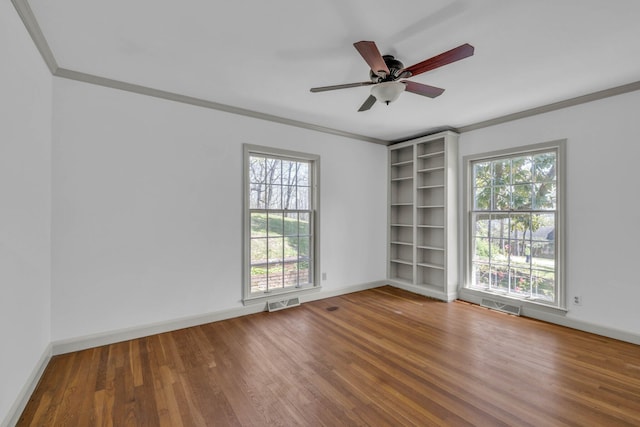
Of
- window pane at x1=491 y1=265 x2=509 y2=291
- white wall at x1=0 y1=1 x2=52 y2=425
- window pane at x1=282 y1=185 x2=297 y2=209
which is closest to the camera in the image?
white wall at x1=0 y1=1 x2=52 y2=425

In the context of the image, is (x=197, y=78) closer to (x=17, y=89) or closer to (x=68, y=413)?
(x=17, y=89)

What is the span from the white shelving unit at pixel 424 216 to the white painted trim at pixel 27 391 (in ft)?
15.3

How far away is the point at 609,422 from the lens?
1.91 m

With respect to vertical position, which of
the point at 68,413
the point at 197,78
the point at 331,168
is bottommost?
the point at 68,413

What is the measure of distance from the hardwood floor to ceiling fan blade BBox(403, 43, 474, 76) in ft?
7.91

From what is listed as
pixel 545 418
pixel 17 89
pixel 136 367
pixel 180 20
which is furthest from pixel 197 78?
pixel 545 418

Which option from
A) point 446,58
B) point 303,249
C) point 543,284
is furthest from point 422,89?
point 543,284

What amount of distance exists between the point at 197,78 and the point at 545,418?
3986 mm

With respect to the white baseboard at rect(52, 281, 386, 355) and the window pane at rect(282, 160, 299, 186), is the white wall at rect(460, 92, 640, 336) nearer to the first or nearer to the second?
the window pane at rect(282, 160, 299, 186)

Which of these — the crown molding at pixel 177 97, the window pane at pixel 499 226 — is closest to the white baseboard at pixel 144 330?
the crown molding at pixel 177 97

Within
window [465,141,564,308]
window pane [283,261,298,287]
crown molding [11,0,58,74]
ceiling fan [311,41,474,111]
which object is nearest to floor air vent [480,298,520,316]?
window [465,141,564,308]

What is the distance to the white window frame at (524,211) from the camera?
355 centimetres

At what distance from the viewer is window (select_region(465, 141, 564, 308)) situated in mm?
3688

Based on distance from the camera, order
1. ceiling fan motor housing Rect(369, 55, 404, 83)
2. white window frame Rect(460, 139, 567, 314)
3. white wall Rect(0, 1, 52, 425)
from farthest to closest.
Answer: white window frame Rect(460, 139, 567, 314), ceiling fan motor housing Rect(369, 55, 404, 83), white wall Rect(0, 1, 52, 425)
